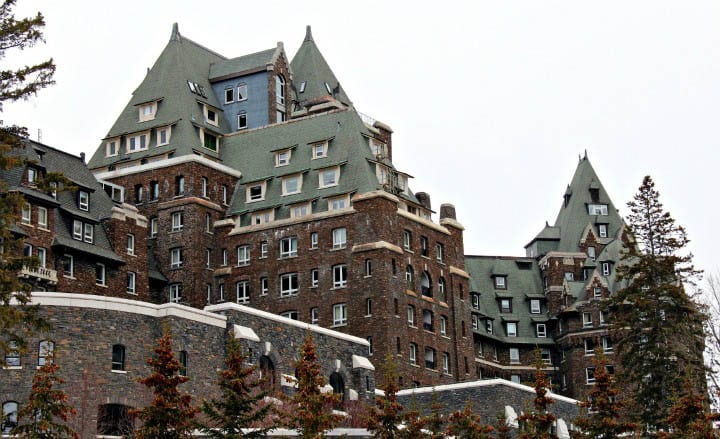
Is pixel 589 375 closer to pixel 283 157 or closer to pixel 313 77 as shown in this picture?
pixel 283 157

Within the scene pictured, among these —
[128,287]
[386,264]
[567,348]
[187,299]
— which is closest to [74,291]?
[128,287]

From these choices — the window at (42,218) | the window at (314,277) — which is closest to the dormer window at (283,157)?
the window at (314,277)

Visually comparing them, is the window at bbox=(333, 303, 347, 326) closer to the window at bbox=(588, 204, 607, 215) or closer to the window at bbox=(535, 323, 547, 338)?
the window at bbox=(535, 323, 547, 338)

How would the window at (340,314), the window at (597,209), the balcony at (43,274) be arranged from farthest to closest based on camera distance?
1. the window at (597,209)
2. the window at (340,314)
3. the balcony at (43,274)

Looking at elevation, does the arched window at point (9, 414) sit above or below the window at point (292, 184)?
below

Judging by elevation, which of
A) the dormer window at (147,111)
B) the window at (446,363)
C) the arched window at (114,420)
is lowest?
the arched window at (114,420)

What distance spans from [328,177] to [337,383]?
2227 centimetres

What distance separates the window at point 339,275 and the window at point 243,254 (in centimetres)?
737

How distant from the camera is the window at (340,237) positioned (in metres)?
107

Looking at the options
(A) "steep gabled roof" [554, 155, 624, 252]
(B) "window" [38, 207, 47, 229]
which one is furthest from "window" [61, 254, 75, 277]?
(A) "steep gabled roof" [554, 155, 624, 252]

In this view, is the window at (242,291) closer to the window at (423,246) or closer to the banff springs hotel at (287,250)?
the banff springs hotel at (287,250)

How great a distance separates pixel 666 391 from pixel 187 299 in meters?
39.3

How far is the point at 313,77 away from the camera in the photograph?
125188mm

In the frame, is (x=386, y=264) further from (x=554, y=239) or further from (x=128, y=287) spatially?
(x=554, y=239)
